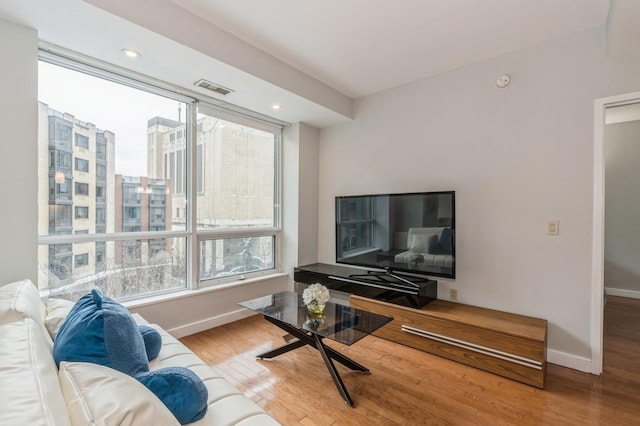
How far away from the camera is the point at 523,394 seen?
1.97m

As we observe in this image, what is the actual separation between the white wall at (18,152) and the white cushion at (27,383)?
119cm

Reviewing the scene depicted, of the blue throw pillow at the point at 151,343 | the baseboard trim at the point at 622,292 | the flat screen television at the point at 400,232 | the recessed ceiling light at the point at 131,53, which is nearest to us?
the blue throw pillow at the point at 151,343

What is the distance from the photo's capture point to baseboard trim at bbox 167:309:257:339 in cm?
279

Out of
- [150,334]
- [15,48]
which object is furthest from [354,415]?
[15,48]

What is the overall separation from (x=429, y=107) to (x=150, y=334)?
Answer: 3046mm

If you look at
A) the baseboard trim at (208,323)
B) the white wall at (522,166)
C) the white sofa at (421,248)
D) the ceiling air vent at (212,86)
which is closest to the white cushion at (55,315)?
the baseboard trim at (208,323)

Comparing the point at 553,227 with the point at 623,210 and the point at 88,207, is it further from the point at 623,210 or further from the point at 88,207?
the point at 88,207

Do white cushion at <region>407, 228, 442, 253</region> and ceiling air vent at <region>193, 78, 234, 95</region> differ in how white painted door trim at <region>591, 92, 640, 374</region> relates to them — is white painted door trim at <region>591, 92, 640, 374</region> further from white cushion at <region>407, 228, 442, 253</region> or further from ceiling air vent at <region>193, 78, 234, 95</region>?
ceiling air vent at <region>193, 78, 234, 95</region>

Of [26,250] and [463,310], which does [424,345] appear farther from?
[26,250]

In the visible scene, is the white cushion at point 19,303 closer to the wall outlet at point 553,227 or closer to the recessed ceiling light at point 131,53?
the recessed ceiling light at point 131,53

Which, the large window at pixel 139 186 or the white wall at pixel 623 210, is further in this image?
the white wall at pixel 623 210

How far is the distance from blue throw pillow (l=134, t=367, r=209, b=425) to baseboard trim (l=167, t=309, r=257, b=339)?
1836 millimetres

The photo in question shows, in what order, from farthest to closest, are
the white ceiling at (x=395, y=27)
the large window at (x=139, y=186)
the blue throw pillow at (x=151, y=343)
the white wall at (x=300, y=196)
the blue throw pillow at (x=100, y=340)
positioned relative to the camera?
the white wall at (x=300, y=196)
the large window at (x=139, y=186)
the white ceiling at (x=395, y=27)
the blue throw pillow at (x=151, y=343)
the blue throw pillow at (x=100, y=340)

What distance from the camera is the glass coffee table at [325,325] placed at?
1931mm
